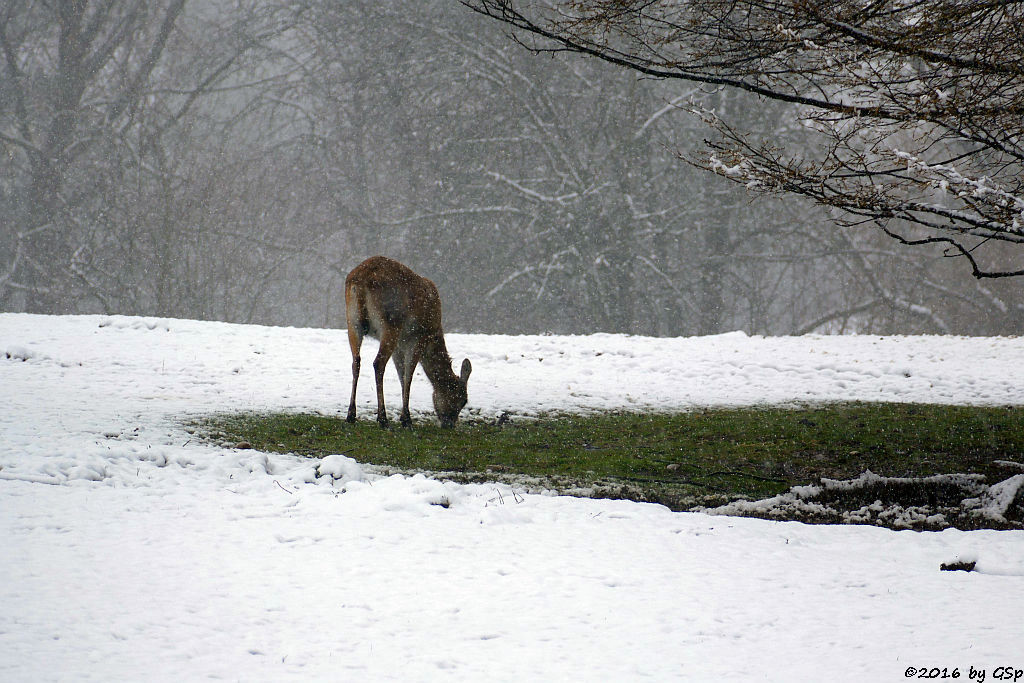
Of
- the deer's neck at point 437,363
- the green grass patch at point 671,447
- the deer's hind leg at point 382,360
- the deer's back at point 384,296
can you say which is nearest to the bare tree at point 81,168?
the deer's neck at point 437,363

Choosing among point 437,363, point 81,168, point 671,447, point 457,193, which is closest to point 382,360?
point 437,363

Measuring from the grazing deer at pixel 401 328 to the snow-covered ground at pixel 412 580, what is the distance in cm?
183

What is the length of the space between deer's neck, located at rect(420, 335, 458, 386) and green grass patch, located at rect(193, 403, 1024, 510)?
1.95 feet

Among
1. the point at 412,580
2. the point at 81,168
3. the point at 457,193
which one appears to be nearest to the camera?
the point at 412,580

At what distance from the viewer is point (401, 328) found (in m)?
8.58

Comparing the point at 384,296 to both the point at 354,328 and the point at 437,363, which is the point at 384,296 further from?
the point at 437,363

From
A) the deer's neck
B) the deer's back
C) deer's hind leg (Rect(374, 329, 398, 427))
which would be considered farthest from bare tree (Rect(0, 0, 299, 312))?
deer's hind leg (Rect(374, 329, 398, 427))

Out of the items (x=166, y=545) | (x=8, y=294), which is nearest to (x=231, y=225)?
(x=8, y=294)

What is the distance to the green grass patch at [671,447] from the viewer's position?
21.4ft

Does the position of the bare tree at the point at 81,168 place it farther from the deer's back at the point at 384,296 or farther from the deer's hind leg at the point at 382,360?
the deer's hind leg at the point at 382,360

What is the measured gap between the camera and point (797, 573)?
4570mm

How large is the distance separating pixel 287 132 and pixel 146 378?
2257 centimetres

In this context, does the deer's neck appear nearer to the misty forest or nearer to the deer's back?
the deer's back

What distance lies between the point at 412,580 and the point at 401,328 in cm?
447
